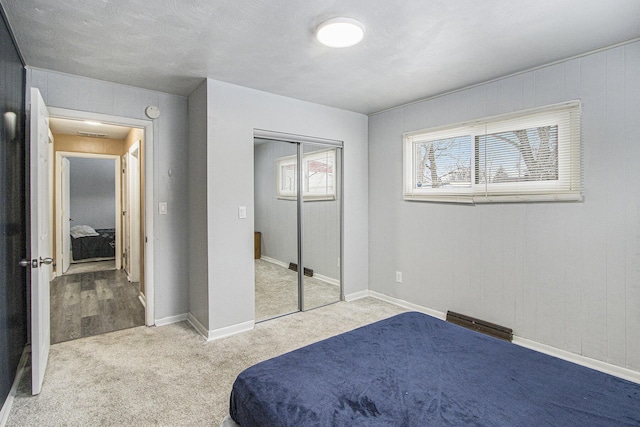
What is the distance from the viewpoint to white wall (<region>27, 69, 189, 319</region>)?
3.24 meters

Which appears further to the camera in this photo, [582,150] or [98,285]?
[98,285]

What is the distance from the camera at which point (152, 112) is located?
333 cm

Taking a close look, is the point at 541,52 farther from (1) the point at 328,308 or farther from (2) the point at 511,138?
(1) the point at 328,308

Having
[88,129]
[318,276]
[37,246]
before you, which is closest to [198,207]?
[37,246]

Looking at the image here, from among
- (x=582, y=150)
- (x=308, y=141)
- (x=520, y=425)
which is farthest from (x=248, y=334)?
(x=582, y=150)

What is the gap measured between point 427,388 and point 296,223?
2.55m

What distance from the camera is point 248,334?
3193mm

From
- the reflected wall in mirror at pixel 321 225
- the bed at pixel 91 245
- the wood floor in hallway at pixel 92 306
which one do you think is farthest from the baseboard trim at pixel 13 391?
the bed at pixel 91 245

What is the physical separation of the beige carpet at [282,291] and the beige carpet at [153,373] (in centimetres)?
16

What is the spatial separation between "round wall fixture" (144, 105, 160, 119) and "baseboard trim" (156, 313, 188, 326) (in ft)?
6.85

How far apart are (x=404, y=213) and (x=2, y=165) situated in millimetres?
3484

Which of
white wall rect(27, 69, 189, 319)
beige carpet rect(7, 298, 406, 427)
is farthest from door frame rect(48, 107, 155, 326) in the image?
beige carpet rect(7, 298, 406, 427)

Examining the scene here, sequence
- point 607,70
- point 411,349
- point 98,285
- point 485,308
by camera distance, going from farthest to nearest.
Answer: point 98,285
point 485,308
point 607,70
point 411,349

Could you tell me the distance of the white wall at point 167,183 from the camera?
10.6 ft
